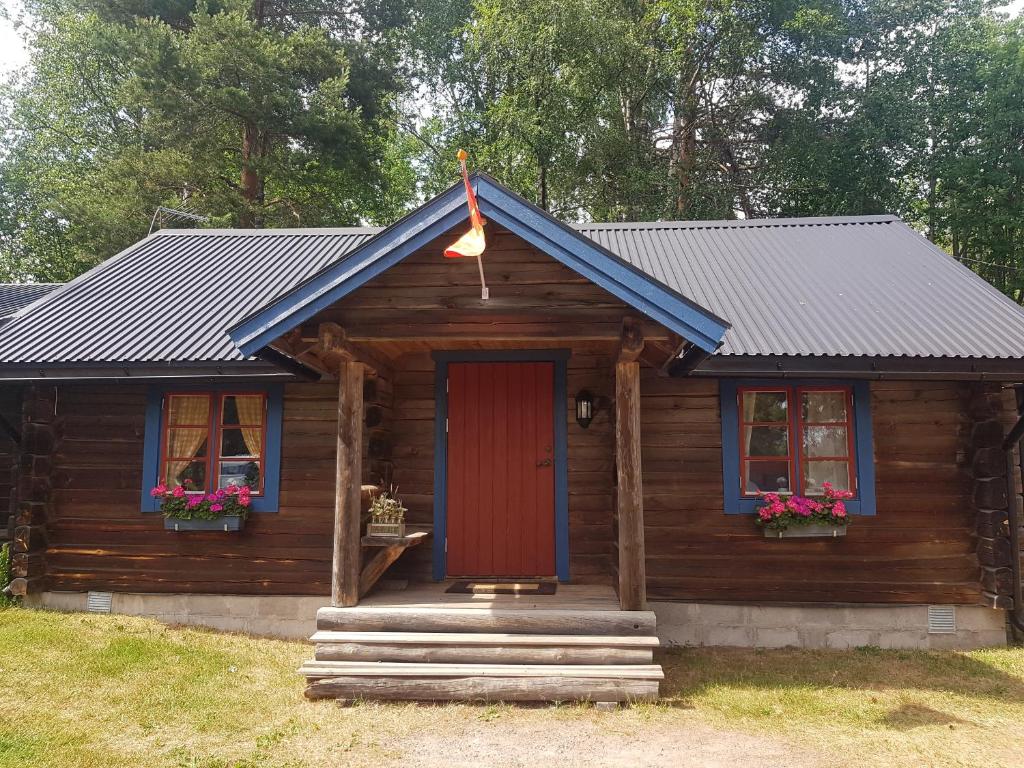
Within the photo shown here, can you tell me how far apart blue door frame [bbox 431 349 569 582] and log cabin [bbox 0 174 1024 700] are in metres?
0.02

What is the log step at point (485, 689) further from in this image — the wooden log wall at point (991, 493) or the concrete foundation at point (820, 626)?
the wooden log wall at point (991, 493)

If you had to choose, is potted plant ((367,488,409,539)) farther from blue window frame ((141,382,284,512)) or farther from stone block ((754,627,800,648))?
stone block ((754,627,800,648))

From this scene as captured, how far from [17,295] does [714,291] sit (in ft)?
39.5

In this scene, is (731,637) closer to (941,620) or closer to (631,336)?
(941,620)

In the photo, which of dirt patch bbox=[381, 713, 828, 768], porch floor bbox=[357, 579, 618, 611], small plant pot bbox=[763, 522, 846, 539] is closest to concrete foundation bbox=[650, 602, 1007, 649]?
small plant pot bbox=[763, 522, 846, 539]

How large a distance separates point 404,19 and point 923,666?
78.5 feet

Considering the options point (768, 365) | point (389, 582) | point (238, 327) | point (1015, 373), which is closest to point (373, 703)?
point (389, 582)

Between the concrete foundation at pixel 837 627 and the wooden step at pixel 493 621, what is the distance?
5.66ft

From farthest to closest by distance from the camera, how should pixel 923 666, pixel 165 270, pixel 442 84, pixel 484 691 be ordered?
pixel 442 84, pixel 165 270, pixel 923 666, pixel 484 691

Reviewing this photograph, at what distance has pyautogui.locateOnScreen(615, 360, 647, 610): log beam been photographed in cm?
578

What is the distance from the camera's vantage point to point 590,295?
230 inches

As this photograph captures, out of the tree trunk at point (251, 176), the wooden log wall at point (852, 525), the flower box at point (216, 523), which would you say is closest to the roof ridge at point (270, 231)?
the flower box at point (216, 523)

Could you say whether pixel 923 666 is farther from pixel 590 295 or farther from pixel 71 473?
pixel 71 473

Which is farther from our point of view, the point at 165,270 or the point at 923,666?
the point at 165,270
